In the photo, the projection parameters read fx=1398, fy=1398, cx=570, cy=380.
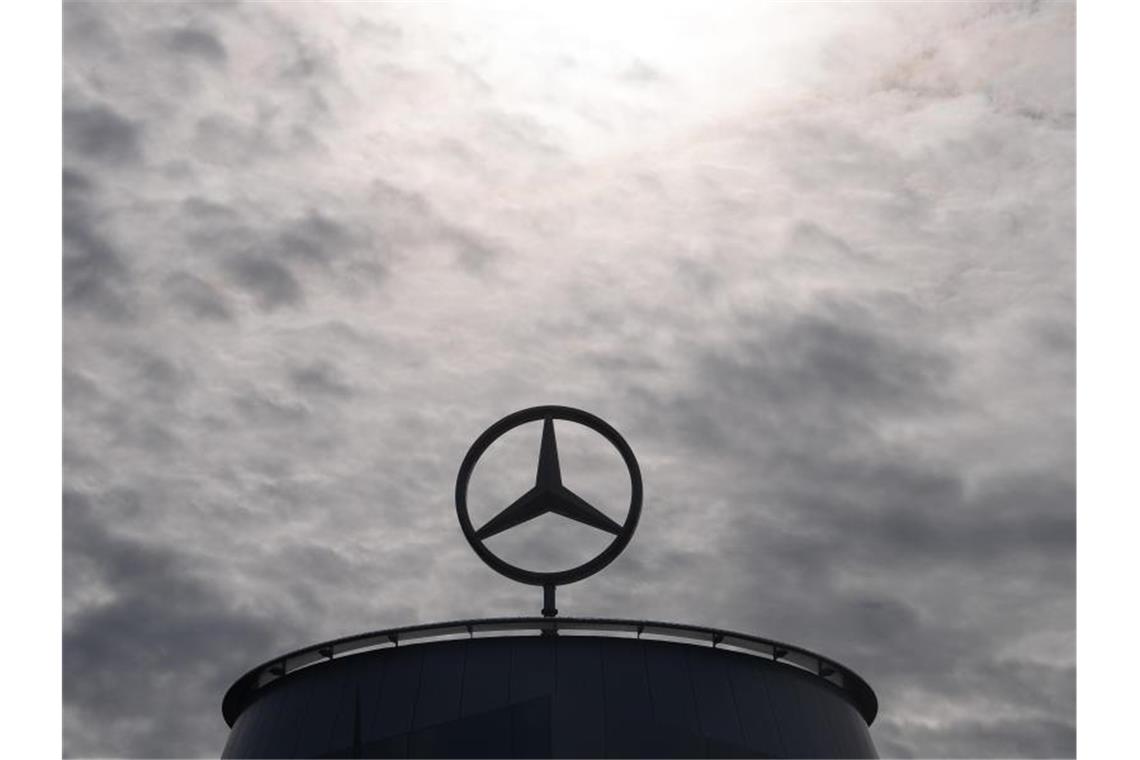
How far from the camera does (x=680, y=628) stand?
4397 centimetres

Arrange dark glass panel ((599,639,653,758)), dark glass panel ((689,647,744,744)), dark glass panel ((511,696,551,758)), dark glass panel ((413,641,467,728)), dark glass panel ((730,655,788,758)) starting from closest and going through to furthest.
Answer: dark glass panel ((511,696,551,758)) < dark glass panel ((599,639,653,758)) < dark glass panel ((413,641,467,728)) < dark glass panel ((689,647,744,744)) < dark glass panel ((730,655,788,758))

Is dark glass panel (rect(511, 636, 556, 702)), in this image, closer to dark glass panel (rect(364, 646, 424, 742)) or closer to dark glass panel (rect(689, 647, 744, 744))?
dark glass panel (rect(364, 646, 424, 742))

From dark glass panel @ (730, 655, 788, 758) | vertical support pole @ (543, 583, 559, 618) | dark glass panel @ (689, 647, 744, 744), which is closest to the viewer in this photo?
dark glass panel @ (689, 647, 744, 744)

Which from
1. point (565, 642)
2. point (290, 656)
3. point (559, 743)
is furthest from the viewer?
point (290, 656)

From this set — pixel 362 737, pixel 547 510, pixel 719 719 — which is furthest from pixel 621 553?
pixel 362 737

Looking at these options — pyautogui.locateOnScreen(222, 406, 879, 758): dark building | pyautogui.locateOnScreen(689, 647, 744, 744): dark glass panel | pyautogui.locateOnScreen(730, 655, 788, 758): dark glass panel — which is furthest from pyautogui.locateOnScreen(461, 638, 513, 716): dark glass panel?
pyautogui.locateOnScreen(730, 655, 788, 758): dark glass panel

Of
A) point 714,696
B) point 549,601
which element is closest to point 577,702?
point 714,696

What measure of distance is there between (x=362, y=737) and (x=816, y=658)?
591 inches

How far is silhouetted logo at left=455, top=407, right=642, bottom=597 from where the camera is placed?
46.3 metres

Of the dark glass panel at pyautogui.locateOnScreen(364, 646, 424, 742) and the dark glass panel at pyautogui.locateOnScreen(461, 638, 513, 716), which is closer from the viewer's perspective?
the dark glass panel at pyautogui.locateOnScreen(461, 638, 513, 716)

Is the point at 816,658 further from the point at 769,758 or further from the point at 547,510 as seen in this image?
the point at 547,510

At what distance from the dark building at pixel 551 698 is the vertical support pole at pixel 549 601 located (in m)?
1.64

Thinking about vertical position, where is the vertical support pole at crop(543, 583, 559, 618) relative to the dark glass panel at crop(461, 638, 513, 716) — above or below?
above

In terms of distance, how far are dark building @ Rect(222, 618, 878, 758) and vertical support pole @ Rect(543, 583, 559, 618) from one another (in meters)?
1.64
